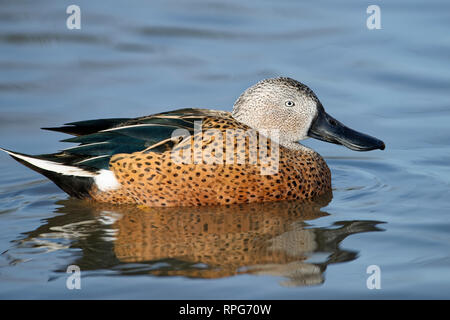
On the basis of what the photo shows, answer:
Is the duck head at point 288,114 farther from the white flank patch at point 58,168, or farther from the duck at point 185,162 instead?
the white flank patch at point 58,168

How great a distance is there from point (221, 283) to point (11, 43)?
24.1 ft

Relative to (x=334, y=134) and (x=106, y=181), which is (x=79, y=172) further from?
(x=334, y=134)

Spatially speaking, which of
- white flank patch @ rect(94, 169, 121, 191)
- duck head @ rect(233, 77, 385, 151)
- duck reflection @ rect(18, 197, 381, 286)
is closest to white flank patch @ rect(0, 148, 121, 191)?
white flank patch @ rect(94, 169, 121, 191)

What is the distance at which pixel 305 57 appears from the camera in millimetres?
11664

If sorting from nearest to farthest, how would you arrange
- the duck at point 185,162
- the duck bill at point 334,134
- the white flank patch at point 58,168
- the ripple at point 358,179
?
the duck at point 185,162 < the white flank patch at point 58,168 < the ripple at point 358,179 < the duck bill at point 334,134

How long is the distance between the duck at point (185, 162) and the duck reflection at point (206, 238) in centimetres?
12

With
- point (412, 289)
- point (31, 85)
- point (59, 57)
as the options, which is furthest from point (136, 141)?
point (59, 57)

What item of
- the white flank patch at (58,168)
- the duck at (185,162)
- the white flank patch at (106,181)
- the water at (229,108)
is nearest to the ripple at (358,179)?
the water at (229,108)

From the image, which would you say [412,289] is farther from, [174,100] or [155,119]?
[174,100]

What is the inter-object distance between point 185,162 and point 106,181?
736 mm

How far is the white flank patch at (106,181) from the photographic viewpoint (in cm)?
766

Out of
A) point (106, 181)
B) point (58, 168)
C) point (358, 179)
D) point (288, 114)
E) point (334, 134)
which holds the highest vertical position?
point (288, 114)

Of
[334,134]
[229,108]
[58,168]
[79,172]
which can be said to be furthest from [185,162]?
[229,108]

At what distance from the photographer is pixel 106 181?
25.2 feet
